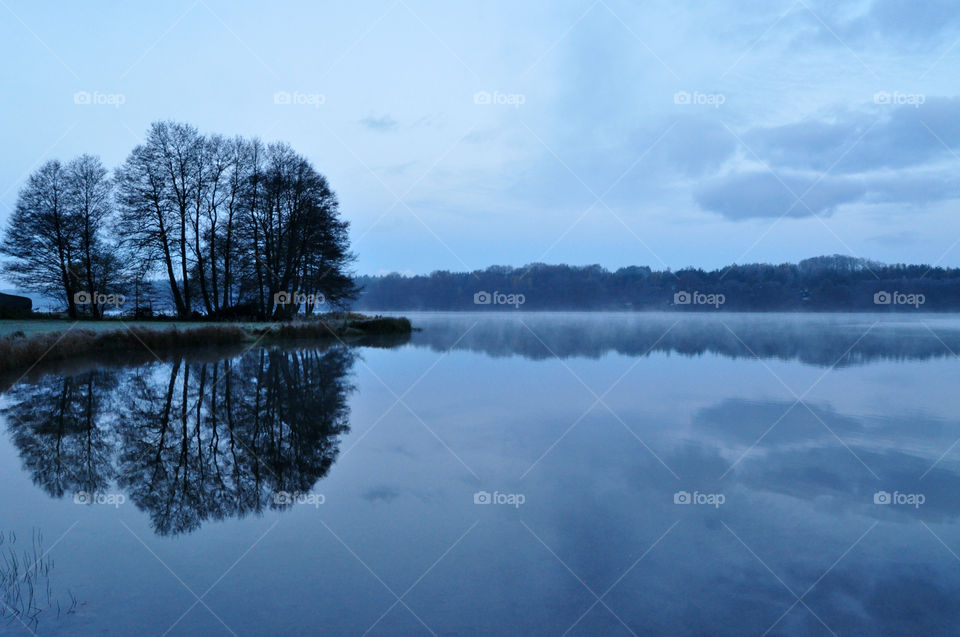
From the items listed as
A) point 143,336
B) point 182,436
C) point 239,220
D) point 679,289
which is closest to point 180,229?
point 239,220

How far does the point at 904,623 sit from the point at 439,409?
829cm

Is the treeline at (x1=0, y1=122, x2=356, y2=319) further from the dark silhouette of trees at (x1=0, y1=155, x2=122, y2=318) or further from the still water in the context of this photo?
the still water

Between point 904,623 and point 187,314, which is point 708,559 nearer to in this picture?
point 904,623

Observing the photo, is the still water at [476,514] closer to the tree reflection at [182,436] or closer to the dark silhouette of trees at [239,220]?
the tree reflection at [182,436]

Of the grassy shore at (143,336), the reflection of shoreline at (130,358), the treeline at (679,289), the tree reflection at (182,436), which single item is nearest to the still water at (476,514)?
the tree reflection at (182,436)

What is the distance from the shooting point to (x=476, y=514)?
19.2 feet

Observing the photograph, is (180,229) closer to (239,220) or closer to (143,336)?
(239,220)

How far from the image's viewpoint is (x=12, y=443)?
8.13 metres

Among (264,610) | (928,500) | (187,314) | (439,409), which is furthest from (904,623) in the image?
(187,314)

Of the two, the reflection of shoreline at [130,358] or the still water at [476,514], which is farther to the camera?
the reflection of shoreline at [130,358]

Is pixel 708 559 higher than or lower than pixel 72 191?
lower

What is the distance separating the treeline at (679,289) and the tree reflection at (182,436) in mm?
85577

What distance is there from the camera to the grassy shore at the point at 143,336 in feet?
55.9

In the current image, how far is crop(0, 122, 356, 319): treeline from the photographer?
33750mm
